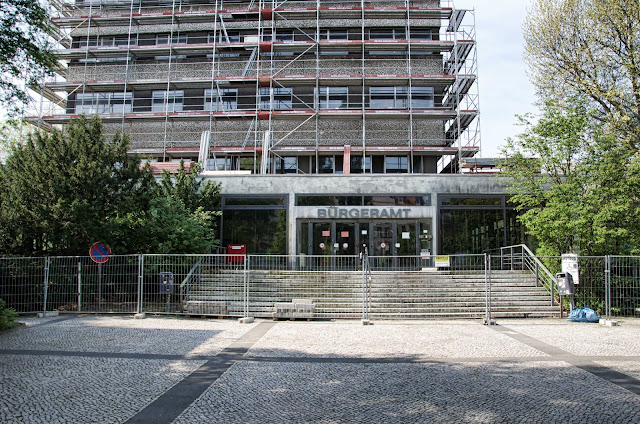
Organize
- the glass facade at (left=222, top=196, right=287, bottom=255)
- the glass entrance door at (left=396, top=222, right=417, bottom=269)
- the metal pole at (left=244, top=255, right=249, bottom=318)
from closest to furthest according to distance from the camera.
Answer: the metal pole at (left=244, top=255, right=249, bottom=318) < the glass entrance door at (left=396, top=222, right=417, bottom=269) < the glass facade at (left=222, top=196, right=287, bottom=255)

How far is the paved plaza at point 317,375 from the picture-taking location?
518 cm

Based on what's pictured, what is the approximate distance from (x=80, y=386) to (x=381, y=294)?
33.7 feet

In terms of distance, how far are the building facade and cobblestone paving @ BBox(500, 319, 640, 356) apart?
59.8 ft

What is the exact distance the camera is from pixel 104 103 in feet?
108

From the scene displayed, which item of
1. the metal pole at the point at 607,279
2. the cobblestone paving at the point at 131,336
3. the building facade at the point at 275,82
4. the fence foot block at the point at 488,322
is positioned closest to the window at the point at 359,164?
the building facade at the point at 275,82

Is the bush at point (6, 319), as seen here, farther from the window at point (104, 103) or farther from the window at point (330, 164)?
the window at point (104, 103)

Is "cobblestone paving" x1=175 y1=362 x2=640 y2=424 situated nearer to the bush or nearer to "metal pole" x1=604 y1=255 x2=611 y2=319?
the bush

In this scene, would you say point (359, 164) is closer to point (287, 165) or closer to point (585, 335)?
point (287, 165)

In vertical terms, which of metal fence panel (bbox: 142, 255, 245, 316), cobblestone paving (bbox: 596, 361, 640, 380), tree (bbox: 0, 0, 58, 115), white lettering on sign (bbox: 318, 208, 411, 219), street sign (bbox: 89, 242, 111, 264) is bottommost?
cobblestone paving (bbox: 596, 361, 640, 380)

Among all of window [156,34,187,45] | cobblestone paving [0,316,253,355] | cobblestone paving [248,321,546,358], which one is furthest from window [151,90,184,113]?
cobblestone paving [248,321,546,358]

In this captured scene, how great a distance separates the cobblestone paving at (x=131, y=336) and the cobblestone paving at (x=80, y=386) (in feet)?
3.03

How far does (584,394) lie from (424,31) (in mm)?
31500

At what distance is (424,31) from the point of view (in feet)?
109

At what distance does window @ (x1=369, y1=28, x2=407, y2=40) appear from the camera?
3319cm
